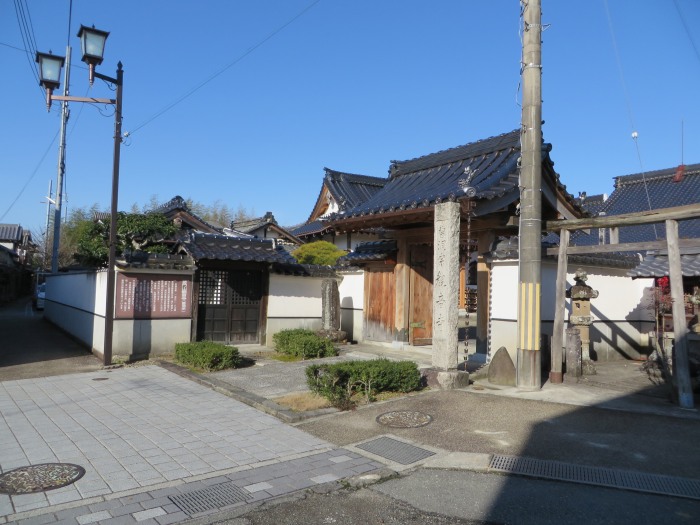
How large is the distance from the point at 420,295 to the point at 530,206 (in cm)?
629

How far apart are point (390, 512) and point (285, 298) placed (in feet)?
40.5

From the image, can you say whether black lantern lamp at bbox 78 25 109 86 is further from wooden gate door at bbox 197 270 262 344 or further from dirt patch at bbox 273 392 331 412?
dirt patch at bbox 273 392 331 412

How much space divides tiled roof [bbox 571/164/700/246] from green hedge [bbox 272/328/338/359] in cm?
1764

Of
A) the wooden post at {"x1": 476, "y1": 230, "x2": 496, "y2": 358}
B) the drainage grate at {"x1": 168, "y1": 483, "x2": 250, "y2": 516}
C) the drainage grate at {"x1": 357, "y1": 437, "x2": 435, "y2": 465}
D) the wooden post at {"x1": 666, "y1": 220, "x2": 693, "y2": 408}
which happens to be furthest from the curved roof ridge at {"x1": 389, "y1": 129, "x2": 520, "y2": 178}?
the drainage grate at {"x1": 168, "y1": 483, "x2": 250, "y2": 516}

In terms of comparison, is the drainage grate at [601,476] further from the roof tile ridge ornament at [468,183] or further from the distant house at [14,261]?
the distant house at [14,261]

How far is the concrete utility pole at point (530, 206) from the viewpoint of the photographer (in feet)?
30.7

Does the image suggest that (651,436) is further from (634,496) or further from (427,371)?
(427,371)

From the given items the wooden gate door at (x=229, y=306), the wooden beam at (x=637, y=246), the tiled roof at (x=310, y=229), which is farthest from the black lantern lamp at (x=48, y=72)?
the tiled roof at (x=310, y=229)

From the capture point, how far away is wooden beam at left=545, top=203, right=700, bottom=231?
309 inches

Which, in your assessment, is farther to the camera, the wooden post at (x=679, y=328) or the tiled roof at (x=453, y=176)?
the tiled roof at (x=453, y=176)

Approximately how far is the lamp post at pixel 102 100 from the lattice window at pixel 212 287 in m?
2.75

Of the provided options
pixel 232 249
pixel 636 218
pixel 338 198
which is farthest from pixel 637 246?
pixel 338 198

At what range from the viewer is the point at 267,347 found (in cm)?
1598

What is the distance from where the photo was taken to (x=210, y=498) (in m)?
4.93
